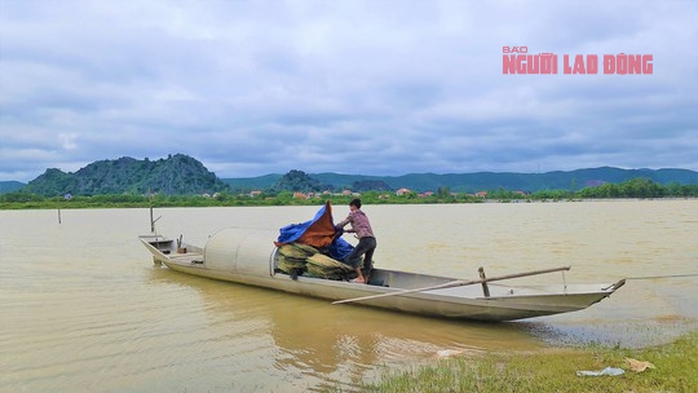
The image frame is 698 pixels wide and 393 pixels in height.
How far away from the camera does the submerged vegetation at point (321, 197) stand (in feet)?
244

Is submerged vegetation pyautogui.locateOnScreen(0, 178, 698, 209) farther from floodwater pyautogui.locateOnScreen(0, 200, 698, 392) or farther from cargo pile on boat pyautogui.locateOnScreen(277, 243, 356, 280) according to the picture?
cargo pile on boat pyautogui.locateOnScreen(277, 243, 356, 280)

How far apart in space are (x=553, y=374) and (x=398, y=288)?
163 inches

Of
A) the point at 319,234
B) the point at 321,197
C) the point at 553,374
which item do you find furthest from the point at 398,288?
the point at 321,197

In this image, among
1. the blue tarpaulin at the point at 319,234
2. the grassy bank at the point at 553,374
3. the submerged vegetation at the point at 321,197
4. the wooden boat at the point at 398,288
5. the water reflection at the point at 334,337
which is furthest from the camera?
the submerged vegetation at the point at 321,197

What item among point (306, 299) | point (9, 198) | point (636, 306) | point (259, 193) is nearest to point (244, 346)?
point (306, 299)

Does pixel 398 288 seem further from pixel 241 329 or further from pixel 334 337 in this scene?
pixel 241 329

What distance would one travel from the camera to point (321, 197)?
289 ft

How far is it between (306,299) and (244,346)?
2761mm

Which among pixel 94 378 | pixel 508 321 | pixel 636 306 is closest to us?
pixel 94 378

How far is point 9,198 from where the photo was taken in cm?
7425

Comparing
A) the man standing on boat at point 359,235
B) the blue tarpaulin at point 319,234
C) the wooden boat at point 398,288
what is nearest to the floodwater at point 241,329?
the wooden boat at point 398,288

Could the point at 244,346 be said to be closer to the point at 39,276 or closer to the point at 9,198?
the point at 39,276

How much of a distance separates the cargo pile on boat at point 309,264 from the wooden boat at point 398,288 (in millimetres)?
174

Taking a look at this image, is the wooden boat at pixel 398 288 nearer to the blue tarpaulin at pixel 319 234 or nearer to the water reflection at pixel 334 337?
the water reflection at pixel 334 337
